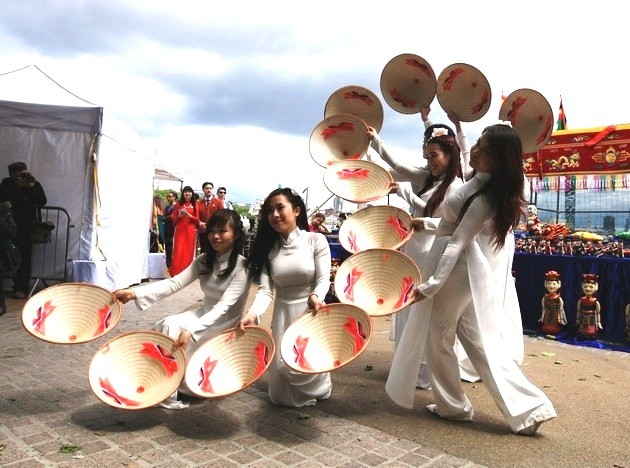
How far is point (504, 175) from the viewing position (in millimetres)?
2619

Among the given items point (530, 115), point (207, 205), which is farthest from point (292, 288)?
point (207, 205)

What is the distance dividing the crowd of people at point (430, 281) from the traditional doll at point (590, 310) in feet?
6.70

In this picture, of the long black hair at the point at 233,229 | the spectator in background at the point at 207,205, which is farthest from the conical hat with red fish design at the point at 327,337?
the spectator in background at the point at 207,205

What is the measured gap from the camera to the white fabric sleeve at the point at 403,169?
142 inches

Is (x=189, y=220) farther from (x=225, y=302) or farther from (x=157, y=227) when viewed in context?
(x=225, y=302)

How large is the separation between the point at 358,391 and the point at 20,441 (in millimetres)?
1965

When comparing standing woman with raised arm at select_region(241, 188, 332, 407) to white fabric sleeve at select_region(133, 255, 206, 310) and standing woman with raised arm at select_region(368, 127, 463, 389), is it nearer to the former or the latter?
white fabric sleeve at select_region(133, 255, 206, 310)

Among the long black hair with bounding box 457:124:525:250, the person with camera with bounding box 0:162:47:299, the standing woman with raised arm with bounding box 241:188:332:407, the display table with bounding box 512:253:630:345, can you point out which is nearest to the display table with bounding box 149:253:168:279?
the person with camera with bounding box 0:162:47:299

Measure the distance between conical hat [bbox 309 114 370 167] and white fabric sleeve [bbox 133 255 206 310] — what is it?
3.63 feet

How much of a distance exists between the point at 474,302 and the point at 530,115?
1.63 meters

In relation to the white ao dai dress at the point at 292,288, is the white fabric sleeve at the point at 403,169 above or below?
above

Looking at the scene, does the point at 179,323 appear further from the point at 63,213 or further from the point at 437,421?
the point at 63,213

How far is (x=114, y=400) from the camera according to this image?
2521 millimetres

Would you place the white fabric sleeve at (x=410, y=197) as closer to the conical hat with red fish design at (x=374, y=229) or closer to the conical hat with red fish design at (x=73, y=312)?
the conical hat with red fish design at (x=374, y=229)
